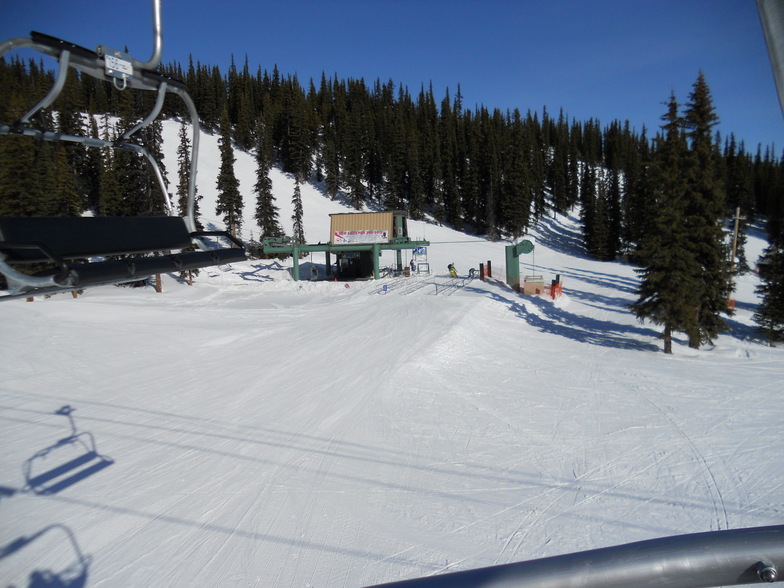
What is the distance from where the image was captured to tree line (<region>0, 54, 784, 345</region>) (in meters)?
19.0

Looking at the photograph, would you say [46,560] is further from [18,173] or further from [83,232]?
[83,232]

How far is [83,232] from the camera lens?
2.57 meters

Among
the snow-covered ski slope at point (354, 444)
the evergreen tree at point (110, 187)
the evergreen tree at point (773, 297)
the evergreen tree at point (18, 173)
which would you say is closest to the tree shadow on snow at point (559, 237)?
the evergreen tree at point (773, 297)

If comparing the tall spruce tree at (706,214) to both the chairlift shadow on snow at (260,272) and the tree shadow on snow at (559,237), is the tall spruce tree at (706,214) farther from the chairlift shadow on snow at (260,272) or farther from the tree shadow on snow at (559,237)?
the tree shadow on snow at (559,237)

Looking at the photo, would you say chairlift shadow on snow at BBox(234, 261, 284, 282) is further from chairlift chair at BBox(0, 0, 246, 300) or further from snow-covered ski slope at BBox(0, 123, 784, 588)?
chairlift chair at BBox(0, 0, 246, 300)

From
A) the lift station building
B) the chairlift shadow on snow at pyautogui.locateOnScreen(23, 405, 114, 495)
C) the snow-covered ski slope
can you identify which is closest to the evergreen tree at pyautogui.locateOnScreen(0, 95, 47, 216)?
the snow-covered ski slope

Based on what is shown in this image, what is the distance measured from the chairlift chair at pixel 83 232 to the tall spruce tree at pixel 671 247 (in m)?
18.8

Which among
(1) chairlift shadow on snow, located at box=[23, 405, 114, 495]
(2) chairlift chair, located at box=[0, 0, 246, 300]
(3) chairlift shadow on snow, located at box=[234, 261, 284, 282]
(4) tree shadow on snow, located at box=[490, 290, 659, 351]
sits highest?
(2) chairlift chair, located at box=[0, 0, 246, 300]

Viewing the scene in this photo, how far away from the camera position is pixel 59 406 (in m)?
11.2

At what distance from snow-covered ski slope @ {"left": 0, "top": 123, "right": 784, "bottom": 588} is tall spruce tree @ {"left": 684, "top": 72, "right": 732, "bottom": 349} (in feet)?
5.52

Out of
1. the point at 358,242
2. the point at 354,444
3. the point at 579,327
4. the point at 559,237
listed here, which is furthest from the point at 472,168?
the point at 354,444

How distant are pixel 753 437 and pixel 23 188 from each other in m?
12.4

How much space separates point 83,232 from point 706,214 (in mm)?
22752

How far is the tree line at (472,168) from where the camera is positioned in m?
19.0
